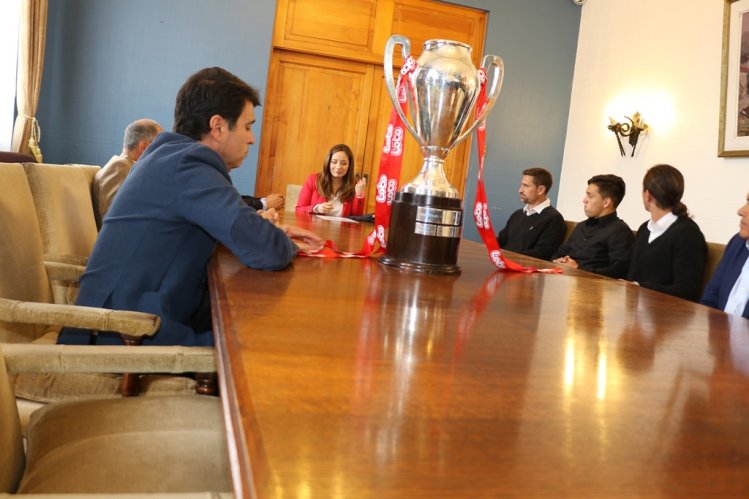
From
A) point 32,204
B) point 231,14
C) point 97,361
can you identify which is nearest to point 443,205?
point 97,361

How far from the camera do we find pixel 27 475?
3.11ft

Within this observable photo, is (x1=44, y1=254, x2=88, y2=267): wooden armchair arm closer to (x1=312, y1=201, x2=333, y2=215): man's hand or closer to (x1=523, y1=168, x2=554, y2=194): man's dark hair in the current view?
(x1=312, y1=201, x2=333, y2=215): man's hand

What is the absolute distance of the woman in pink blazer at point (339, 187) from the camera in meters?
4.64

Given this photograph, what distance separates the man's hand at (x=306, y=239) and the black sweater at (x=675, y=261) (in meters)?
1.75

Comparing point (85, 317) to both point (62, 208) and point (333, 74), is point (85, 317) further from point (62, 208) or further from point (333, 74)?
point (333, 74)

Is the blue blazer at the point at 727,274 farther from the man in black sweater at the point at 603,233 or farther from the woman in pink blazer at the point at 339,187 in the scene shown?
the woman in pink blazer at the point at 339,187

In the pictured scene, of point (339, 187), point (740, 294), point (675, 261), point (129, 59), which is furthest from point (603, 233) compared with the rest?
point (129, 59)

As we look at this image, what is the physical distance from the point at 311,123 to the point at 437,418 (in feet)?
18.0

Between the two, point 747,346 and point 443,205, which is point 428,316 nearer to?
point 747,346

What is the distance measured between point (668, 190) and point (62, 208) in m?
2.63

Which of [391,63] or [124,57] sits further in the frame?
[124,57]

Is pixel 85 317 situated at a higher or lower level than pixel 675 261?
lower

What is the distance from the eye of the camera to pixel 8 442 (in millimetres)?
872

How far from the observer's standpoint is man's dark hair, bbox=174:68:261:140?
1.79 metres
